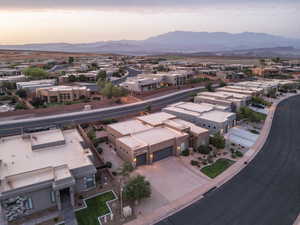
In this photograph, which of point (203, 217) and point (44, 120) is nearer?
point (203, 217)

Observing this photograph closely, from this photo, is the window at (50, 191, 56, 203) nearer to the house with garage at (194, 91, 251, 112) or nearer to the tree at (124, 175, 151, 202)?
the tree at (124, 175, 151, 202)


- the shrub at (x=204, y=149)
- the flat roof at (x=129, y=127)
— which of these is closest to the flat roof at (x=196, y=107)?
the shrub at (x=204, y=149)

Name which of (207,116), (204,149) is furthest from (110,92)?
(204,149)

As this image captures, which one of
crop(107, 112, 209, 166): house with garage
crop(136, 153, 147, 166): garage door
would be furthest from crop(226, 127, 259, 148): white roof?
crop(136, 153, 147, 166): garage door

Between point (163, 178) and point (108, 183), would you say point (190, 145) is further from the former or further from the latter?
point (108, 183)

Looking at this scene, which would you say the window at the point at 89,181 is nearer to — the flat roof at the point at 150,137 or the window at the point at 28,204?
the window at the point at 28,204

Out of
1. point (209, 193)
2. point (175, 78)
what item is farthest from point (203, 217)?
point (175, 78)

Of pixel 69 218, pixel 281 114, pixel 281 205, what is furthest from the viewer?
pixel 281 114
